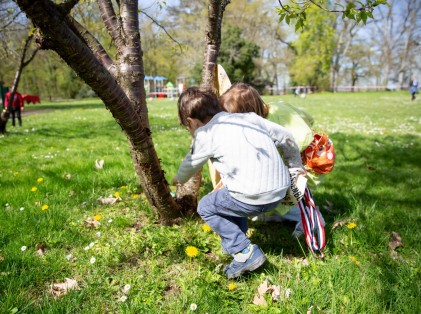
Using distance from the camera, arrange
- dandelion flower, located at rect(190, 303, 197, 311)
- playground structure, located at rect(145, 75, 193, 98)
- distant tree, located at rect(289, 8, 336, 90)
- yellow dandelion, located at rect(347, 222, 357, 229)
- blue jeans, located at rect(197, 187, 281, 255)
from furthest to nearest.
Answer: distant tree, located at rect(289, 8, 336, 90) < playground structure, located at rect(145, 75, 193, 98) < yellow dandelion, located at rect(347, 222, 357, 229) < blue jeans, located at rect(197, 187, 281, 255) < dandelion flower, located at rect(190, 303, 197, 311)

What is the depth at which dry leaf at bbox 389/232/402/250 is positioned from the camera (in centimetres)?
254

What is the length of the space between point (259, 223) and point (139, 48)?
1.88m

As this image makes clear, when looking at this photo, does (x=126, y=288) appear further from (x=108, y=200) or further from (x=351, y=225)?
(x=351, y=225)

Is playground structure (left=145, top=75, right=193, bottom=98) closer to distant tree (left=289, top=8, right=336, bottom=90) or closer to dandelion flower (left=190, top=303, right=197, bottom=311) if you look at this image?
distant tree (left=289, top=8, right=336, bottom=90)

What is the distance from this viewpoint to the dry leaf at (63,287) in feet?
6.61

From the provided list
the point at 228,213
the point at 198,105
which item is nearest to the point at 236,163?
the point at 228,213

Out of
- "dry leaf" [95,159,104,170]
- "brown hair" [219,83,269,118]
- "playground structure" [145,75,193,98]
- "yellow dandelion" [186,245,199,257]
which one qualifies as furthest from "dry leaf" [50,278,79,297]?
"playground structure" [145,75,193,98]

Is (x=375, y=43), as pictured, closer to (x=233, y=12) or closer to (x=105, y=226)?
(x=233, y=12)

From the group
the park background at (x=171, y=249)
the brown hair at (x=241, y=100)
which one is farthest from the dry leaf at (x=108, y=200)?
the brown hair at (x=241, y=100)

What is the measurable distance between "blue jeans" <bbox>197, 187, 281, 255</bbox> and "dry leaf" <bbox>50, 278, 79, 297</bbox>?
94 centimetres

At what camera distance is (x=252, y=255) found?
217cm

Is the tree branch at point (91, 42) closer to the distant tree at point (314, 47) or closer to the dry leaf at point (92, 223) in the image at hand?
the dry leaf at point (92, 223)

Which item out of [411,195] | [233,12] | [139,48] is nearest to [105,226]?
[139,48]

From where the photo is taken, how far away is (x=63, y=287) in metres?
2.05
